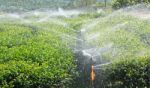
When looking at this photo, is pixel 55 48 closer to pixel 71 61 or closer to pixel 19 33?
pixel 71 61

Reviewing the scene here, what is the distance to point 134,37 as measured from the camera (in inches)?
877

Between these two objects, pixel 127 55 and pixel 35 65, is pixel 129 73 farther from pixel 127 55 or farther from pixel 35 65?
pixel 35 65

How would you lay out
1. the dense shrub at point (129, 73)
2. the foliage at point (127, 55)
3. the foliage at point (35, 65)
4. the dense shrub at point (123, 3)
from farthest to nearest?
the dense shrub at point (123, 3)
the foliage at point (127, 55)
the dense shrub at point (129, 73)
the foliage at point (35, 65)

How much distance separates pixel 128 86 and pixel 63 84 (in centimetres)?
258

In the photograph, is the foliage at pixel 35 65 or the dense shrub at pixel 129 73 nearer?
the foliage at pixel 35 65

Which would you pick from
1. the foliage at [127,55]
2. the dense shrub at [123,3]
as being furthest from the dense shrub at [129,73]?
the dense shrub at [123,3]

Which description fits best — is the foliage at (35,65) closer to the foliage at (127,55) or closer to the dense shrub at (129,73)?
the foliage at (127,55)

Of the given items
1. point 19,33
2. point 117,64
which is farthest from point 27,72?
point 19,33

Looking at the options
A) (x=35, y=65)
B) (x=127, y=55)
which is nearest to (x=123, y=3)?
(x=127, y=55)

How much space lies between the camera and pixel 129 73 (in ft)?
48.9

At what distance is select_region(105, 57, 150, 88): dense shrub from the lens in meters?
14.8

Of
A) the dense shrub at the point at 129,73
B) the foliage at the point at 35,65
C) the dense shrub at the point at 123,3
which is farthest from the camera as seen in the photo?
the dense shrub at the point at 123,3

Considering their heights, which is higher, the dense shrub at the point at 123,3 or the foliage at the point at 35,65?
the foliage at the point at 35,65

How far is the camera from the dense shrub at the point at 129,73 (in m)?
14.8
